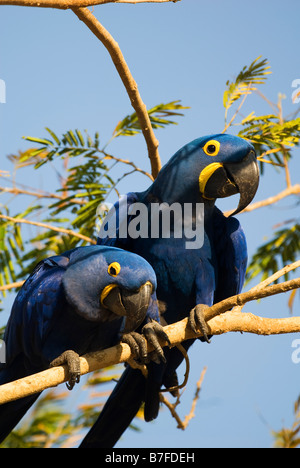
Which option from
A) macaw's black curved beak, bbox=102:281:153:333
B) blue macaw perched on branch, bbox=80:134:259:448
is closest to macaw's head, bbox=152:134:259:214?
blue macaw perched on branch, bbox=80:134:259:448

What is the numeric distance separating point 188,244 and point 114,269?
60 cm

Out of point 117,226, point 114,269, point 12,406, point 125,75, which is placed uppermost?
point 125,75

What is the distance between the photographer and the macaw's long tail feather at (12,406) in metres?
3.11

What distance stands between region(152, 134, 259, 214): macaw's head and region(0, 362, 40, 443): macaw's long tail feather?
1.20m

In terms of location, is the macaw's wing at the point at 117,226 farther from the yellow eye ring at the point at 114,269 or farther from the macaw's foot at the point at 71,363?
the macaw's foot at the point at 71,363

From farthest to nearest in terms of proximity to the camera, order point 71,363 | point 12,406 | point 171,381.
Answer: point 171,381, point 12,406, point 71,363

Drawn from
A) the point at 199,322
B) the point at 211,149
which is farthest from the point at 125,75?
the point at 199,322

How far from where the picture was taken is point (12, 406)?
10.2 feet

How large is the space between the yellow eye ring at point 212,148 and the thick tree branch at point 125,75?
40cm

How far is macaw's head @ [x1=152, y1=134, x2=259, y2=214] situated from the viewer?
3.15m

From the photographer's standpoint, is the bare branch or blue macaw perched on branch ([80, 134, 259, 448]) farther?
the bare branch

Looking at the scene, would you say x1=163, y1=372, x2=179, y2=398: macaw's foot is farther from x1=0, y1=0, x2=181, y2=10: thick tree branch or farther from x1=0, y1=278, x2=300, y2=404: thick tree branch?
x1=0, y1=0, x2=181, y2=10: thick tree branch

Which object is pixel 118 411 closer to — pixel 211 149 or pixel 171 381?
pixel 171 381

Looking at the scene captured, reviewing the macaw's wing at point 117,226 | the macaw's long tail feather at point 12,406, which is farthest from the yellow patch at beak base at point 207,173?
the macaw's long tail feather at point 12,406
